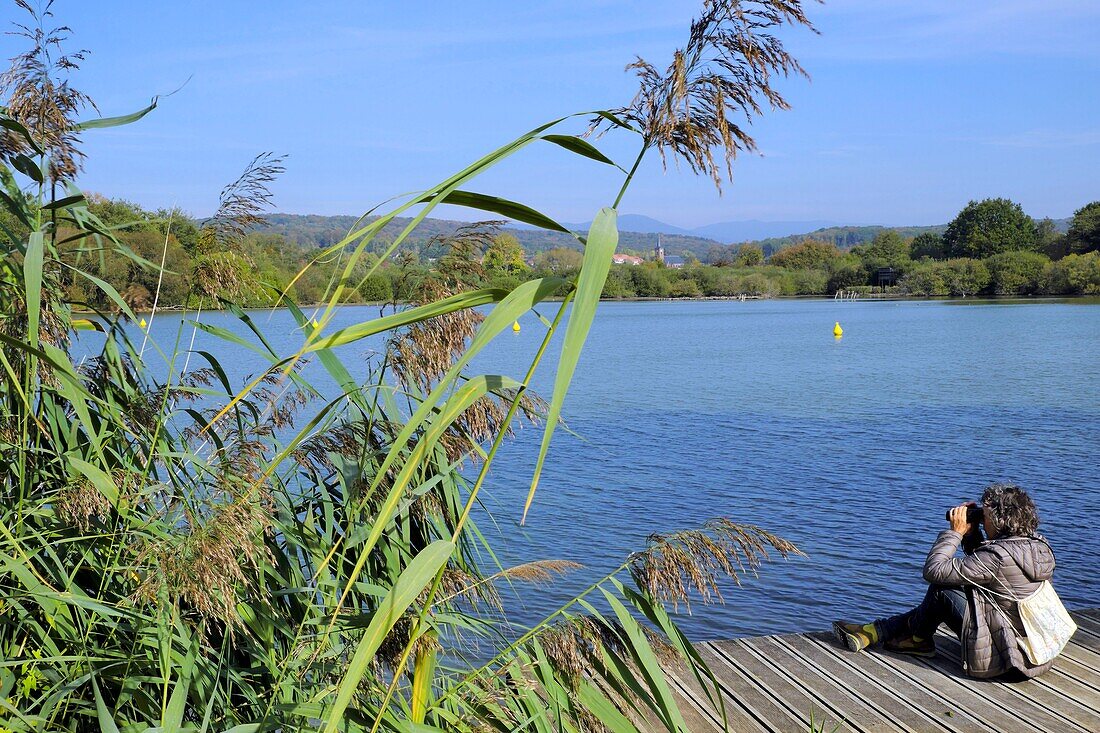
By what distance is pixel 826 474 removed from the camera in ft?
43.3

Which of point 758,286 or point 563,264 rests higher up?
point 563,264

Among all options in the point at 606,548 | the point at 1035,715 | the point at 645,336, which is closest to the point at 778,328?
the point at 645,336

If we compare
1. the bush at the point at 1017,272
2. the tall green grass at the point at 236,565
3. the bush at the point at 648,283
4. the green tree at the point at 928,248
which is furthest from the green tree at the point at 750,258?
the tall green grass at the point at 236,565

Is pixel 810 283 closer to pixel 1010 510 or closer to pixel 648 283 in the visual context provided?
pixel 648 283

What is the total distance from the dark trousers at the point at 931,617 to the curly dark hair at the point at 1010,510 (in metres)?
0.44

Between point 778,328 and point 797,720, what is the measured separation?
4666cm

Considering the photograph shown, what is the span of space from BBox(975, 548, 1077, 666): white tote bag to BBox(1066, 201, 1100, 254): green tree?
3518 inches

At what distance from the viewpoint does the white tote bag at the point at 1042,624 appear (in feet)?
14.9

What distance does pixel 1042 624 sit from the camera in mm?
4562

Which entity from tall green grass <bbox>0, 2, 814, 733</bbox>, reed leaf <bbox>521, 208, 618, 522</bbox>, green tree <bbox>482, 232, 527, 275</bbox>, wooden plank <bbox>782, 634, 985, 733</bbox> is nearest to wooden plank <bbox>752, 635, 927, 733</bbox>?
wooden plank <bbox>782, 634, 985, 733</bbox>

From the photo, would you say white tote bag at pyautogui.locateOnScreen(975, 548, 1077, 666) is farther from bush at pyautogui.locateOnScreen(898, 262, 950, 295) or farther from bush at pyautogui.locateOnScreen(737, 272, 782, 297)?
bush at pyautogui.locateOnScreen(737, 272, 782, 297)

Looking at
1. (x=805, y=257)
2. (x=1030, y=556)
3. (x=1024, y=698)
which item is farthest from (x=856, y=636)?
(x=805, y=257)

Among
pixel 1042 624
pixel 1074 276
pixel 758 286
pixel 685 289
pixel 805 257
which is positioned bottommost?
pixel 685 289

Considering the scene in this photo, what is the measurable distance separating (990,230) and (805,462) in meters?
95.4
